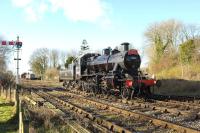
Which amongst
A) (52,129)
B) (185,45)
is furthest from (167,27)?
(52,129)

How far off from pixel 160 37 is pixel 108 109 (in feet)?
149

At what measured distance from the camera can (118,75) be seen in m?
22.8

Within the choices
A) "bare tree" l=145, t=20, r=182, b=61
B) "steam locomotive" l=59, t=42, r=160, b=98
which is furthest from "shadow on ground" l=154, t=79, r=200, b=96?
"bare tree" l=145, t=20, r=182, b=61

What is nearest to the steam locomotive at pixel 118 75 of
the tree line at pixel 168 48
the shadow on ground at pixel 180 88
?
the shadow on ground at pixel 180 88

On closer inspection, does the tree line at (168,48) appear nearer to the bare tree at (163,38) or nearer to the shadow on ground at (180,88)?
the bare tree at (163,38)

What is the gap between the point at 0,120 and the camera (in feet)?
49.8

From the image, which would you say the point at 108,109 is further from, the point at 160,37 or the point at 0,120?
the point at 160,37

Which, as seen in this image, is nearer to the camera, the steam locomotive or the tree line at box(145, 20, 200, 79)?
the steam locomotive

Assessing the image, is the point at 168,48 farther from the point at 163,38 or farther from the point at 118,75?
the point at 118,75

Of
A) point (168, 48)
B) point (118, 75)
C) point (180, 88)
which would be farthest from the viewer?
point (168, 48)

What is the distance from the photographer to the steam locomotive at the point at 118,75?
21469 mm

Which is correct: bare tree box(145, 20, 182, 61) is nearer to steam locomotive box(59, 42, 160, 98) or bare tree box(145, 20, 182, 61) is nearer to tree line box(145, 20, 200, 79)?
tree line box(145, 20, 200, 79)

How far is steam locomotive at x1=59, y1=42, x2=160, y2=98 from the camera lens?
2147cm

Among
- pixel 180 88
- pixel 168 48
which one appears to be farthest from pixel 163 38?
pixel 180 88
